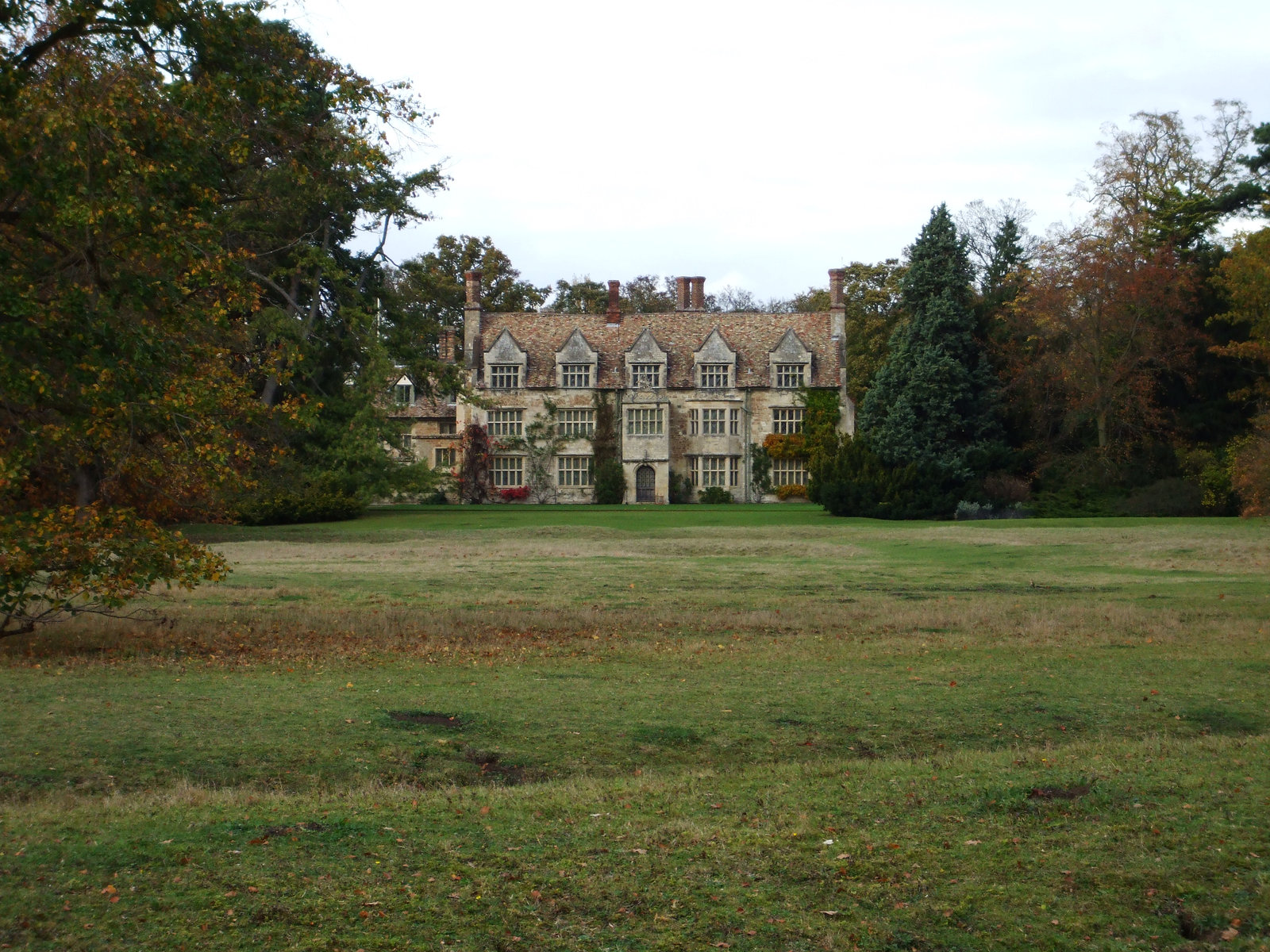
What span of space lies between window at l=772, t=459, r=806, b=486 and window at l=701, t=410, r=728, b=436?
339cm

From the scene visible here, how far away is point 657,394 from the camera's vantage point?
63781 mm

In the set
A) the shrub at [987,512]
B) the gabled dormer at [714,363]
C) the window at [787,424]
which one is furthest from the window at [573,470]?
the shrub at [987,512]

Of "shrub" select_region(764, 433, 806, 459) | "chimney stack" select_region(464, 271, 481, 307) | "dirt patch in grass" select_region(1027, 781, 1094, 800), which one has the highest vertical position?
"chimney stack" select_region(464, 271, 481, 307)

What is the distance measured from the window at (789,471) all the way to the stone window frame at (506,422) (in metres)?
13.6

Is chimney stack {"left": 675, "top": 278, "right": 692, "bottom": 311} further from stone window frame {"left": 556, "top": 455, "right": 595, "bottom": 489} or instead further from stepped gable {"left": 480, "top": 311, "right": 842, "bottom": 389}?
stone window frame {"left": 556, "top": 455, "right": 595, "bottom": 489}

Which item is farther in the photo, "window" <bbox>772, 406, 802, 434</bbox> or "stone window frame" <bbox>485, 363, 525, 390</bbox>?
"stone window frame" <bbox>485, 363, 525, 390</bbox>

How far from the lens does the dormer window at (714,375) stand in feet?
211

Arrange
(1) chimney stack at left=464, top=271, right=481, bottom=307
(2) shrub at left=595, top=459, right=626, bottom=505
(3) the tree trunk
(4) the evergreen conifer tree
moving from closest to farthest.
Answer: (3) the tree trunk
(4) the evergreen conifer tree
(2) shrub at left=595, top=459, right=626, bottom=505
(1) chimney stack at left=464, top=271, right=481, bottom=307

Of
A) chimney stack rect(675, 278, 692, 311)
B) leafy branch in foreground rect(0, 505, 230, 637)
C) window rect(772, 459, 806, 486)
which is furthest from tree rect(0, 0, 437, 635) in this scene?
chimney stack rect(675, 278, 692, 311)

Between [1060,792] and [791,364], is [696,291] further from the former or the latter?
Result: [1060,792]

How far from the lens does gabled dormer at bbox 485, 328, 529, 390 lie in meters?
64.3

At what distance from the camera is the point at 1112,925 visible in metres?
5.37

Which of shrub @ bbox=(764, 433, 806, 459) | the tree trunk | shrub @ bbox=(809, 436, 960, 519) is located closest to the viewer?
the tree trunk

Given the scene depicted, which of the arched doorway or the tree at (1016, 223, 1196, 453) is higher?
the tree at (1016, 223, 1196, 453)
